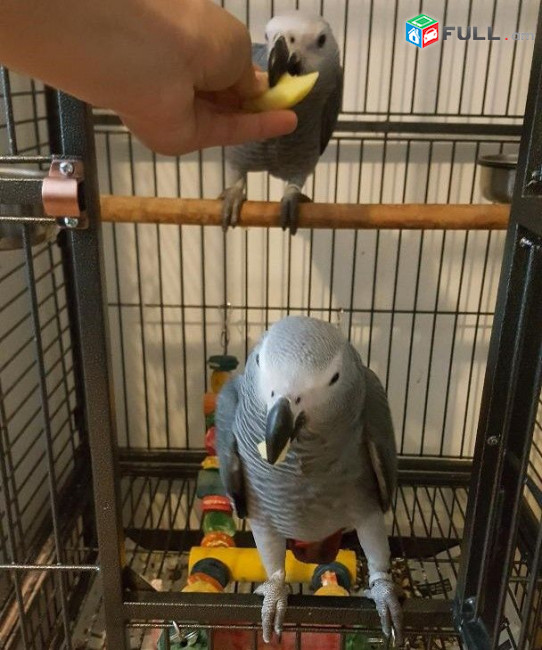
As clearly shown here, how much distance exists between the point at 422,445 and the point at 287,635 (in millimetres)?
893

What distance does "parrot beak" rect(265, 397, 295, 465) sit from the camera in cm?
67

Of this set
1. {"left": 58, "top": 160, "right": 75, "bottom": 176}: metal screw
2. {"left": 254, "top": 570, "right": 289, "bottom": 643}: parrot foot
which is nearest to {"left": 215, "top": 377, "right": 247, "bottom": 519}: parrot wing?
{"left": 254, "top": 570, "right": 289, "bottom": 643}: parrot foot

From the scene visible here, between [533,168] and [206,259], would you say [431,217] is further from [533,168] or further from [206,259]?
[206,259]

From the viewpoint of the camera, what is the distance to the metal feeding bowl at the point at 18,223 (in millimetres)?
624

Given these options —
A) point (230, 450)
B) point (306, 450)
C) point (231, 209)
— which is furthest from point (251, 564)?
point (231, 209)

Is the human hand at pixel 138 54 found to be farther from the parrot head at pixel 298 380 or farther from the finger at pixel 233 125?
the parrot head at pixel 298 380

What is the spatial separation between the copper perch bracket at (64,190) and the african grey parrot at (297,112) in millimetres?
545

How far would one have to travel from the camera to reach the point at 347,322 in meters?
1.73

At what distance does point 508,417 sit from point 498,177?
75 cm

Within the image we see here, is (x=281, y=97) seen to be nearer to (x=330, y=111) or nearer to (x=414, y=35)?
(x=330, y=111)

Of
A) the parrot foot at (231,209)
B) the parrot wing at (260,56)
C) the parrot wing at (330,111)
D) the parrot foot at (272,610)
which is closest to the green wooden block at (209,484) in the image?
the parrot foot at (272,610)

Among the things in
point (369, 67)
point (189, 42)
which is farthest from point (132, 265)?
point (189, 42)

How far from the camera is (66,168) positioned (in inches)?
23.1

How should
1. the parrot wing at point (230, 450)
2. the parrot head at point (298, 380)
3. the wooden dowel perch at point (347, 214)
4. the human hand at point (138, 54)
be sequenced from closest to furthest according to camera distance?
the human hand at point (138, 54)
the parrot head at point (298, 380)
the parrot wing at point (230, 450)
the wooden dowel perch at point (347, 214)
